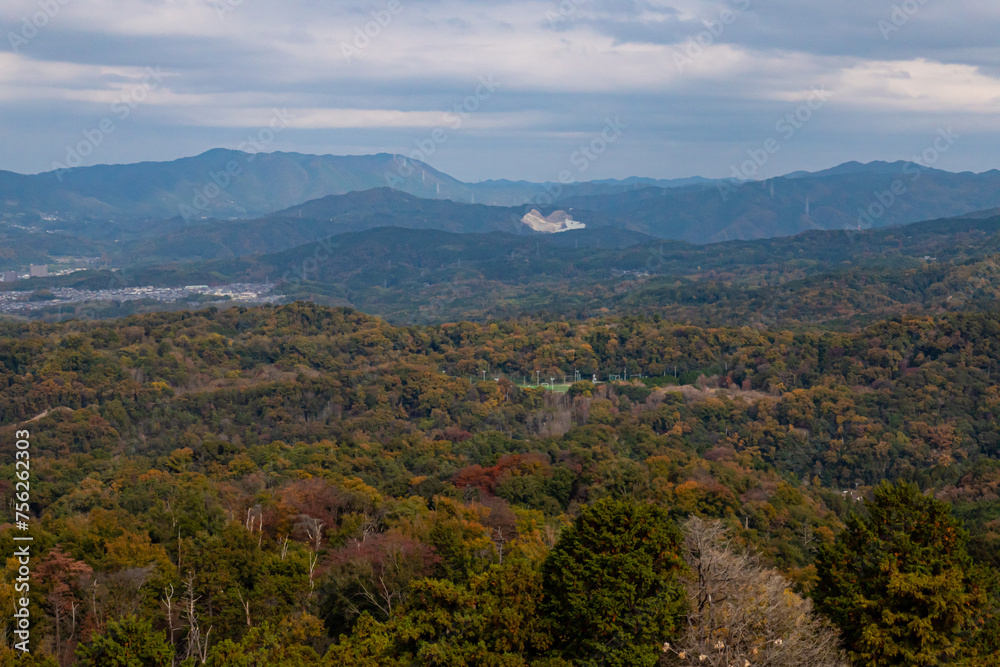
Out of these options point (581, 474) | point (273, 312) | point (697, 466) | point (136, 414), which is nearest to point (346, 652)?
point (581, 474)

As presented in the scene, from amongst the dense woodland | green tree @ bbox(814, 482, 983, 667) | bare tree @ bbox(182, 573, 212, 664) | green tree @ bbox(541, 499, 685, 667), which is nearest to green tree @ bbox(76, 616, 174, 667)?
the dense woodland

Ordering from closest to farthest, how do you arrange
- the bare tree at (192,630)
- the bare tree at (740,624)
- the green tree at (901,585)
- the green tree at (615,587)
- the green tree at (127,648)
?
the bare tree at (740,624)
the green tree at (901,585)
the green tree at (615,587)
the green tree at (127,648)
the bare tree at (192,630)

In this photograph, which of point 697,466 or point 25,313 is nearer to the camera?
point 697,466

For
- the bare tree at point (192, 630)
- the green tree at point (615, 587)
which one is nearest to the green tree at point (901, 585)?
the green tree at point (615, 587)

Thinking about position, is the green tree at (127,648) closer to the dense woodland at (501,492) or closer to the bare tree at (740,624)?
the dense woodland at (501,492)

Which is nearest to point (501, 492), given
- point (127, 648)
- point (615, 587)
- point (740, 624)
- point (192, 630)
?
point (192, 630)

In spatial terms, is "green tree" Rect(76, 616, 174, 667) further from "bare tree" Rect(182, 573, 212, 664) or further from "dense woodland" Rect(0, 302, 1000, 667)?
"bare tree" Rect(182, 573, 212, 664)

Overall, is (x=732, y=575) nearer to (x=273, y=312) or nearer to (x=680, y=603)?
(x=680, y=603)
